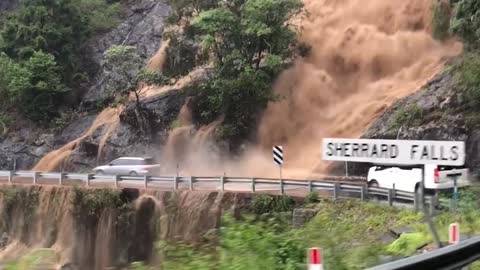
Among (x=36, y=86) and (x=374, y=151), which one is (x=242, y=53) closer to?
(x=36, y=86)

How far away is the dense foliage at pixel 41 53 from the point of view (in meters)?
43.7

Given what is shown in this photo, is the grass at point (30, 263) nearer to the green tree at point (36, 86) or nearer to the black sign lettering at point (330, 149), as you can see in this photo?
the black sign lettering at point (330, 149)

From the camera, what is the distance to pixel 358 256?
22.2 feet

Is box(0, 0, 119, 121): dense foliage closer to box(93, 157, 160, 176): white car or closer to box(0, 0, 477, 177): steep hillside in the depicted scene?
box(0, 0, 477, 177): steep hillside

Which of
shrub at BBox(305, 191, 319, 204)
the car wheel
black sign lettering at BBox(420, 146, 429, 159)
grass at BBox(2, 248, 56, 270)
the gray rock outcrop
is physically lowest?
grass at BBox(2, 248, 56, 270)

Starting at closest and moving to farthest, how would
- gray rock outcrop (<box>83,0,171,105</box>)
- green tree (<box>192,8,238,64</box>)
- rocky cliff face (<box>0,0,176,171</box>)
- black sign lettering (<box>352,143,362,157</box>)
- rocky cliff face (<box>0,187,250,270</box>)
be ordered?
black sign lettering (<box>352,143,362,157</box>) → rocky cliff face (<box>0,187,250,270</box>) → green tree (<box>192,8,238,64</box>) → rocky cliff face (<box>0,0,176,171</box>) → gray rock outcrop (<box>83,0,171,105</box>)

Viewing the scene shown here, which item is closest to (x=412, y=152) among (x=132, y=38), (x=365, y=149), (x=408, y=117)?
(x=365, y=149)

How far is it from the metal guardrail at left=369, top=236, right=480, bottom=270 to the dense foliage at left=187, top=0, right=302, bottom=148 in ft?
89.0

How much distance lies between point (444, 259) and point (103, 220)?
2429 centimetres

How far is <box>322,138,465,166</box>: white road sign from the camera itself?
827cm

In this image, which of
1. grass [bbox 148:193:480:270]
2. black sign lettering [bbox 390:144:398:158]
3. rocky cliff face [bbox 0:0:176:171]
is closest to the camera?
grass [bbox 148:193:480:270]

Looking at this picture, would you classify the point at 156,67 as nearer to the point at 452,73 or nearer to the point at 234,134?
the point at 234,134

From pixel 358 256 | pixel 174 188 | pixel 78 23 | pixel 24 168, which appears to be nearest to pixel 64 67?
pixel 78 23

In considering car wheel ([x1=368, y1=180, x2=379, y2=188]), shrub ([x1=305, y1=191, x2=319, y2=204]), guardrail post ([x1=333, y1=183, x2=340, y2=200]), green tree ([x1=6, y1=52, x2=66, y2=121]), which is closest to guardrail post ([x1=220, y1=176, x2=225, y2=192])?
shrub ([x1=305, y1=191, x2=319, y2=204])
